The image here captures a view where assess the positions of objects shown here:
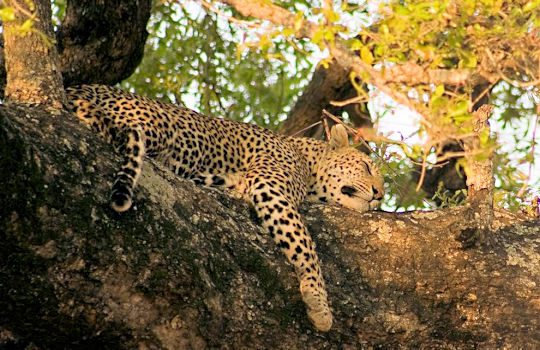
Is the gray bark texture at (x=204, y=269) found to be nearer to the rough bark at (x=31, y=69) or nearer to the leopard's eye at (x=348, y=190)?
the rough bark at (x=31, y=69)

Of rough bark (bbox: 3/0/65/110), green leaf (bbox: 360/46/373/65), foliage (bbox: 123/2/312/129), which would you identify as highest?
green leaf (bbox: 360/46/373/65)

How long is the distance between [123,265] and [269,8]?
75.5 inches

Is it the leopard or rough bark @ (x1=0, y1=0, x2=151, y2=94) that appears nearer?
the leopard

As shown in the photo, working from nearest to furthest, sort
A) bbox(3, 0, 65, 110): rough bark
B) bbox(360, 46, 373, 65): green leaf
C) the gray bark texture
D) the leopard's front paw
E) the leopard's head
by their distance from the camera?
the gray bark texture
bbox(360, 46, 373, 65): green leaf
bbox(3, 0, 65, 110): rough bark
the leopard's front paw
the leopard's head

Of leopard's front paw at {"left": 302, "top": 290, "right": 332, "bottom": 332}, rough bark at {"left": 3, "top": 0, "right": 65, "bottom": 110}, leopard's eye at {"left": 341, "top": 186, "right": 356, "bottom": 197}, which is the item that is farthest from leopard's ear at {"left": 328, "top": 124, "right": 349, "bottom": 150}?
rough bark at {"left": 3, "top": 0, "right": 65, "bottom": 110}

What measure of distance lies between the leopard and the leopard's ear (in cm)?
1

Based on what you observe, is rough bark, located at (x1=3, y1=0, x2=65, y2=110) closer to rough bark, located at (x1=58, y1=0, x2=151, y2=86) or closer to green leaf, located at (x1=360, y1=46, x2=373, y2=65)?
rough bark, located at (x1=58, y1=0, x2=151, y2=86)

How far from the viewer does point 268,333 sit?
19.4 ft

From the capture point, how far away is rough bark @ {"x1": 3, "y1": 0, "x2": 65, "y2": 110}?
586 cm

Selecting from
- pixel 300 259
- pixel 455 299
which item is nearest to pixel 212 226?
pixel 300 259

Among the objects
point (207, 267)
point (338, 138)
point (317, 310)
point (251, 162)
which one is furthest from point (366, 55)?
point (338, 138)

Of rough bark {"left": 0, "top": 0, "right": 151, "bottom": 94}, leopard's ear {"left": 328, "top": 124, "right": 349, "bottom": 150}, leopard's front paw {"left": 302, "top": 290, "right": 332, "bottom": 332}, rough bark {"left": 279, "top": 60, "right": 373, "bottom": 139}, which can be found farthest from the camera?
rough bark {"left": 279, "top": 60, "right": 373, "bottom": 139}

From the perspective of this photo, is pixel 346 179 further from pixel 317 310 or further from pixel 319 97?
pixel 317 310

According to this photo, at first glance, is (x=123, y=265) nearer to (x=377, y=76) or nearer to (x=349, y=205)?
(x=377, y=76)
